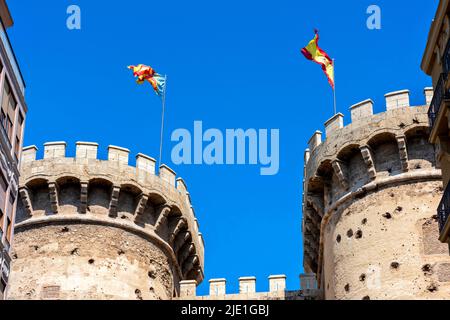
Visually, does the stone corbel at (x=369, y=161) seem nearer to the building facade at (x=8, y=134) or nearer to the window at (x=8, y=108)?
the building facade at (x=8, y=134)

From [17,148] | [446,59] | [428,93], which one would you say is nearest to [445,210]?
[446,59]

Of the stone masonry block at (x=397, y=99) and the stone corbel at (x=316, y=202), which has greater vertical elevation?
the stone masonry block at (x=397, y=99)

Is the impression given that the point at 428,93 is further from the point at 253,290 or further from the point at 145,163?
the point at 145,163

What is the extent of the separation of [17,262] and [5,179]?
10.8m

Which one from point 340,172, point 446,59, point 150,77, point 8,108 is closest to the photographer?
point 446,59

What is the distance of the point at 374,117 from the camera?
34938 millimetres

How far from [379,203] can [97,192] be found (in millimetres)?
9238

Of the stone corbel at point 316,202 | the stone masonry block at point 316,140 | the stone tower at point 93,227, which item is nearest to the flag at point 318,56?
the stone masonry block at point 316,140

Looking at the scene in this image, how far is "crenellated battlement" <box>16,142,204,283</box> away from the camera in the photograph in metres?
36.7

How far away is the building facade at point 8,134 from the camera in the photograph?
82.9ft

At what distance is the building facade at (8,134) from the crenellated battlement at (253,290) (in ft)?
39.0

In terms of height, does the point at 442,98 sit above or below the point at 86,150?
below

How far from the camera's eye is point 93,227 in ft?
119
